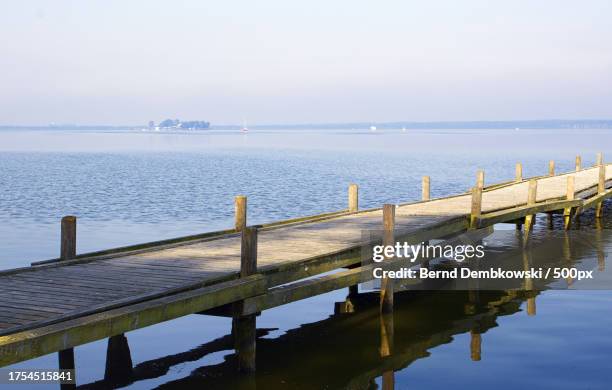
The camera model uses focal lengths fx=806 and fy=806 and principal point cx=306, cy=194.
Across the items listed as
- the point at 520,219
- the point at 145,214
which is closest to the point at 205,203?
the point at 145,214

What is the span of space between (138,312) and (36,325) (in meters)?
1.31

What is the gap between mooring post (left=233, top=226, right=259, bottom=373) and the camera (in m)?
12.0

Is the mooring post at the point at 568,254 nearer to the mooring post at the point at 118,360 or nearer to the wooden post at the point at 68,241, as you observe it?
the mooring post at the point at 118,360

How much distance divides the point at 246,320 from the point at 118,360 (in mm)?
2325

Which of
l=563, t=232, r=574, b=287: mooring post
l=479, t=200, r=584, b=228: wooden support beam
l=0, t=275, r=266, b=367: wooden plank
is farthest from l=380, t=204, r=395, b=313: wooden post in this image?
l=563, t=232, r=574, b=287: mooring post

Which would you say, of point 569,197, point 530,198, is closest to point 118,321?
point 530,198

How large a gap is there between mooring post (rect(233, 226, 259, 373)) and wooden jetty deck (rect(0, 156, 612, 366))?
2cm

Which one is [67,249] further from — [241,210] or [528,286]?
[528,286]

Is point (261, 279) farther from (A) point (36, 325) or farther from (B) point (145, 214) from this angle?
(B) point (145, 214)

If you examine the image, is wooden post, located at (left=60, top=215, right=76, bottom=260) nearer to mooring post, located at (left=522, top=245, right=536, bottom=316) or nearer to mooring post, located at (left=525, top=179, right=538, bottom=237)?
mooring post, located at (left=522, top=245, right=536, bottom=316)

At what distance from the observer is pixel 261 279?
11977 mm

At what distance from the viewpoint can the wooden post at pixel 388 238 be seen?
48.5ft

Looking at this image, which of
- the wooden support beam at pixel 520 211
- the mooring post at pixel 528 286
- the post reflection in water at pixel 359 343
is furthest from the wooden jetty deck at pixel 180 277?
the mooring post at pixel 528 286

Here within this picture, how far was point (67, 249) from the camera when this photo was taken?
13102 millimetres
